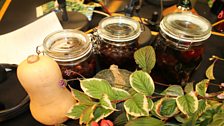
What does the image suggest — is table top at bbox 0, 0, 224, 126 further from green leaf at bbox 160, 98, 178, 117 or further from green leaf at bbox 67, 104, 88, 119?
green leaf at bbox 160, 98, 178, 117

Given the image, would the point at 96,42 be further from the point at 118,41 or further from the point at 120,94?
the point at 120,94

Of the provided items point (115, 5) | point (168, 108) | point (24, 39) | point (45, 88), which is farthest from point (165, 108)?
point (115, 5)

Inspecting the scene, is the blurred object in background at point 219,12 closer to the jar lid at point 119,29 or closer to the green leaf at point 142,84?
the jar lid at point 119,29

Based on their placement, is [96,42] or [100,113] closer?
[100,113]

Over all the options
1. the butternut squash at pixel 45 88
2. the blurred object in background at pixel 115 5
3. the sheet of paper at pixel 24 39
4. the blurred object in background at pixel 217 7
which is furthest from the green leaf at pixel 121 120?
the blurred object in background at pixel 217 7

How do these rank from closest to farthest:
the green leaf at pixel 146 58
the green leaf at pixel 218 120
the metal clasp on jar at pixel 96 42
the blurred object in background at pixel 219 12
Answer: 1. the green leaf at pixel 218 120
2. the green leaf at pixel 146 58
3. the metal clasp on jar at pixel 96 42
4. the blurred object in background at pixel 219 12

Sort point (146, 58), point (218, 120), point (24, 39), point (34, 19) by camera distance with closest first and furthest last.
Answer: point (218, 120), point (146, 58), point (24, 39), point (34, 19)

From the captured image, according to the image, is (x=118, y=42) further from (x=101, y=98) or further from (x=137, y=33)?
(x=101, y=98)
